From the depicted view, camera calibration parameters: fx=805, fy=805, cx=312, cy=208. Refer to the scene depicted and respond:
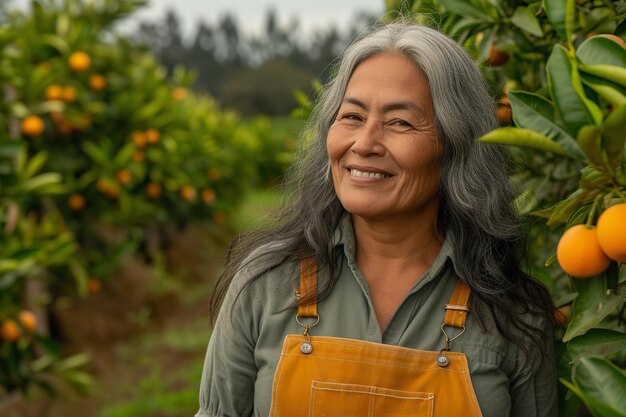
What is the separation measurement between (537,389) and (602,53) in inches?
26.3

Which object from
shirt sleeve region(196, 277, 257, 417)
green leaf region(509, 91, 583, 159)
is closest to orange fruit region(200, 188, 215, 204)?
shirt sleeve region(196, 277, 257, 417)

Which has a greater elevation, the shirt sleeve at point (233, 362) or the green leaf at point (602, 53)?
the green leaf at point (602, 53)

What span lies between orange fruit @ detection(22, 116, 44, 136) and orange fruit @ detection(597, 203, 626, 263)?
346 centimetres

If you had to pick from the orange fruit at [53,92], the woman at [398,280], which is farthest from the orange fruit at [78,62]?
the woman at [398,280]

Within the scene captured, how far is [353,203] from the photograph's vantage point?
4.72 feet

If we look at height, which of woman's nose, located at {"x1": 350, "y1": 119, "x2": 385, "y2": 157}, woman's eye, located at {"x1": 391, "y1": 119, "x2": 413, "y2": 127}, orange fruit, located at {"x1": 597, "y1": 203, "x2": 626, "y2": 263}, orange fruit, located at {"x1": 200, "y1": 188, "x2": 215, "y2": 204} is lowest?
orange fruit, located at {"x1": 200, "y1": 188, "x2": 215, "y2": 204}

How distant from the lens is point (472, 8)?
5.55 feet

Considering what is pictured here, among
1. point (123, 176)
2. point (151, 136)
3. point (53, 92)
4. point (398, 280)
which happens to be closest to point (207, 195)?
Result: point (151, 136)

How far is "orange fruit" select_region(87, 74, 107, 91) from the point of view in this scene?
4672mm

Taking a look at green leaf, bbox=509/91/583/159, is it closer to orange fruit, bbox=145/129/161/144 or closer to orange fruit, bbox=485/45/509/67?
orange fruit, bbox=485/45/509/67

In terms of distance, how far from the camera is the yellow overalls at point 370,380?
1406mm

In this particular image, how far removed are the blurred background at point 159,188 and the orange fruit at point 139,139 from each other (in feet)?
0.05

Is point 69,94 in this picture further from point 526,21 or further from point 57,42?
point 526,21

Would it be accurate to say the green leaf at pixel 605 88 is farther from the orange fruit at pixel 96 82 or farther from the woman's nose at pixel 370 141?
the orange fruit at pixel 96 82
